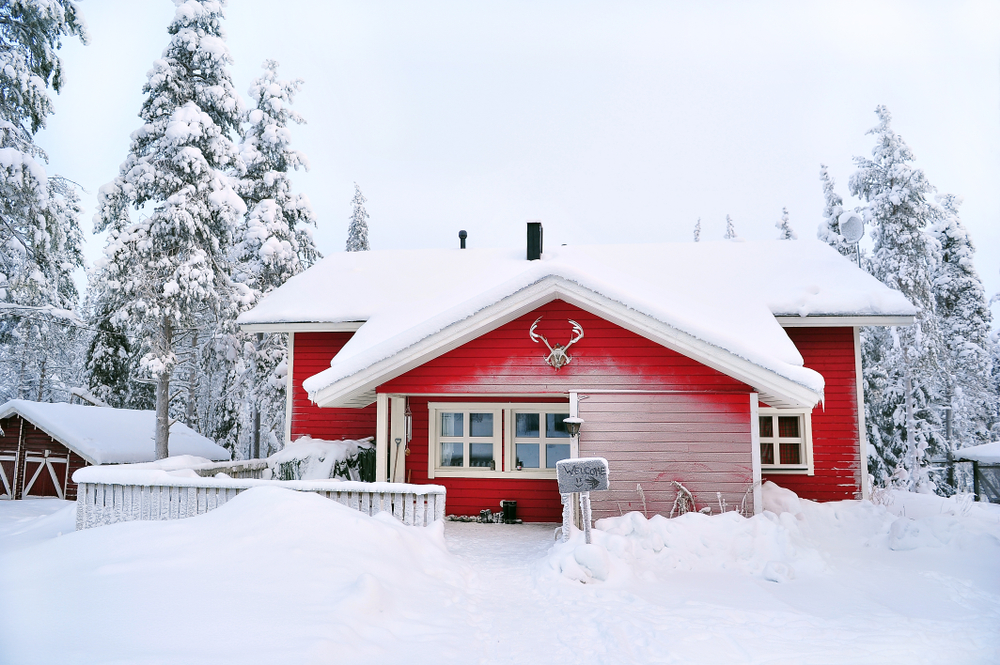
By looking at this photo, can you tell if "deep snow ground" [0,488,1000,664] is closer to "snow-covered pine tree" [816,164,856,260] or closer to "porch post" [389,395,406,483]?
"porch post" [389,395,406,483]

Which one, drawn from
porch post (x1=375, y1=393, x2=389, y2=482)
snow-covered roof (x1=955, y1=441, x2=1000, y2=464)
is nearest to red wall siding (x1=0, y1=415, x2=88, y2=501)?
porch post (x1=375, y1=393, x2=389, y2=482)

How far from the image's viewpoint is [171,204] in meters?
16.4

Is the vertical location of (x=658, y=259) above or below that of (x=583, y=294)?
above

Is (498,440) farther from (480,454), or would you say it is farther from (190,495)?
(190,495)

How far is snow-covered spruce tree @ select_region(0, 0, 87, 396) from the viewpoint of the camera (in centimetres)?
1197

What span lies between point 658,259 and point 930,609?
1009 cm

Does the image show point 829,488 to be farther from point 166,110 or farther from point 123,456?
point 123,456

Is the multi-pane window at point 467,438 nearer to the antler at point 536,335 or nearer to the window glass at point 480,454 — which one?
the window glass at point 480,454

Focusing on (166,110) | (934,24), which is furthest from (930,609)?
(166,110)

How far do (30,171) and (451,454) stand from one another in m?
9.75

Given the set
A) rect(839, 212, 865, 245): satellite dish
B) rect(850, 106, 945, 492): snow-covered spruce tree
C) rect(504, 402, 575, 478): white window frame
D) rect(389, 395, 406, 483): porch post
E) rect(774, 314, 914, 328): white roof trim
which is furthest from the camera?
rect(850, 106, 945, 492): snow-covered spruce tree

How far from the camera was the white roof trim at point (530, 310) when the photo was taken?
29.0ft

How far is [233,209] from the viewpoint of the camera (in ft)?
56.5

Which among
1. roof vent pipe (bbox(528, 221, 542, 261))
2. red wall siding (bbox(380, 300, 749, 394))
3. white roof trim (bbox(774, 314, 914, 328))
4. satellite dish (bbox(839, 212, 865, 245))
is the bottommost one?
red wall siding (bbox(380, 300, 749, 394))
